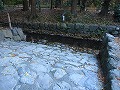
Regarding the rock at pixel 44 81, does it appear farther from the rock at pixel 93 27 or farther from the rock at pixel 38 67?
the rock at pixel 93 27

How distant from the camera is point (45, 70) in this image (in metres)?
5.64

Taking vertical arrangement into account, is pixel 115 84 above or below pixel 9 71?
above

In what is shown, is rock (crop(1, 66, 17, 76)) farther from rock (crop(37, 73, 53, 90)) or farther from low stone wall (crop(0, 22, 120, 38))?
low stone wall (crop(0, 22, 120, 38))

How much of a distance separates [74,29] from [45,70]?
7080 mm

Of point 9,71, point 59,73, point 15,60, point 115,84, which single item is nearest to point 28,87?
point 9,71

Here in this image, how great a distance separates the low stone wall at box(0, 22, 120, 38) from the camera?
1201 cm

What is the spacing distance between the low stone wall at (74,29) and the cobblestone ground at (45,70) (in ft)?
16.4

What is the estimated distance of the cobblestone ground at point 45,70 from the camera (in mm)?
4871

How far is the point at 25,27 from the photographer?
42.5 ft

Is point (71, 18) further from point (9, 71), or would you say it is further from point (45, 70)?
point (9, 71)

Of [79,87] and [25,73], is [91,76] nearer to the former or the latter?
[79,87]

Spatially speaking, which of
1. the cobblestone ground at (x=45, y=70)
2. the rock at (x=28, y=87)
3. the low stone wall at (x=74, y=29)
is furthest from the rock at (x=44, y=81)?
the low stone wall at (x=74, y=29)

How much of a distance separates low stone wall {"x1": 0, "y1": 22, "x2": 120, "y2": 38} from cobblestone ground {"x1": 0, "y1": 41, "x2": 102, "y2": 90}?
5001 mm

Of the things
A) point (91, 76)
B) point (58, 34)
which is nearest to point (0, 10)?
point (58, 34)
